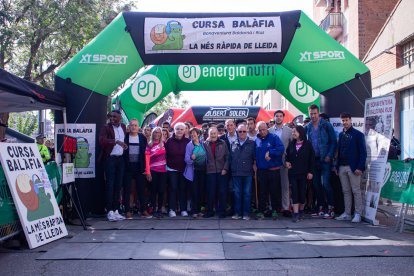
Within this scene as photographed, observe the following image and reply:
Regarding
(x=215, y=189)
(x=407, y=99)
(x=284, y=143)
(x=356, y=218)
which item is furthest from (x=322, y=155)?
(x=407, y=99)

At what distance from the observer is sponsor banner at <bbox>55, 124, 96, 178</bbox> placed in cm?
870

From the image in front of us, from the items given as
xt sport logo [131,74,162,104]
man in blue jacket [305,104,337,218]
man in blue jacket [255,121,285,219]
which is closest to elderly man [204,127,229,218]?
man in blue jacket [255,121,285,219]

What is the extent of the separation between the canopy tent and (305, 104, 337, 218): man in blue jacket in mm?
4759

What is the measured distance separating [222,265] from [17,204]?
2.93 m

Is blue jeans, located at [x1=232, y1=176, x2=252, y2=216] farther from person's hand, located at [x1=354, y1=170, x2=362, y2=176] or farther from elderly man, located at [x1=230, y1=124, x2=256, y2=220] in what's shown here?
person's hand, located at [x1=354, y1=170, x2=362, y2=176]

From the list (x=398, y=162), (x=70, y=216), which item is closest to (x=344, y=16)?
(x=398, y=162)

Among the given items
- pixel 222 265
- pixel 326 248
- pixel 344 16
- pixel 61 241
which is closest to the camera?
pixel 222 265

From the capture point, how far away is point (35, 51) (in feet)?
51.5

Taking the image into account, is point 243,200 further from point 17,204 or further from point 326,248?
point 17,204

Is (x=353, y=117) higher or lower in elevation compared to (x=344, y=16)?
lower

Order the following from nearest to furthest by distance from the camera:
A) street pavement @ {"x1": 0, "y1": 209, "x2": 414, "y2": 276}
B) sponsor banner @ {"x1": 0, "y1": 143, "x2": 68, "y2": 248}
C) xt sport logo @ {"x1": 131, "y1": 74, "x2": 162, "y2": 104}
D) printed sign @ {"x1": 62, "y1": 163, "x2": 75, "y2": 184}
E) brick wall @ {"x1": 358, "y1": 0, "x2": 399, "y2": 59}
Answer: street pavement @ {"x1": 0, "y1": 209, "x2": 414, "y2": 276} < sponsor banner @ {"x1": 0, "y1": 143, "x2": 68, "y2": 248} < printed sign @ {"x1": 62, "y1": 163, "x2": 75, "y2": 184} < xt sport logo @ {"x1": 131, "y1": 74, "x2": 162, "y2": 104} < brick wall @ {"x1": 358, "y1": 0, "x2": 399, "y2": 59}

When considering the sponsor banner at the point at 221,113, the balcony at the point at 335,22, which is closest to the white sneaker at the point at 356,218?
the sponsor banner at the point at 221,113

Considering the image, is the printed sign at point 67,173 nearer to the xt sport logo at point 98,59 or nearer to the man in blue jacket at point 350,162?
the xt sport logo at point 98,59

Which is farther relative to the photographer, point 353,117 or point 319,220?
point 353,117
